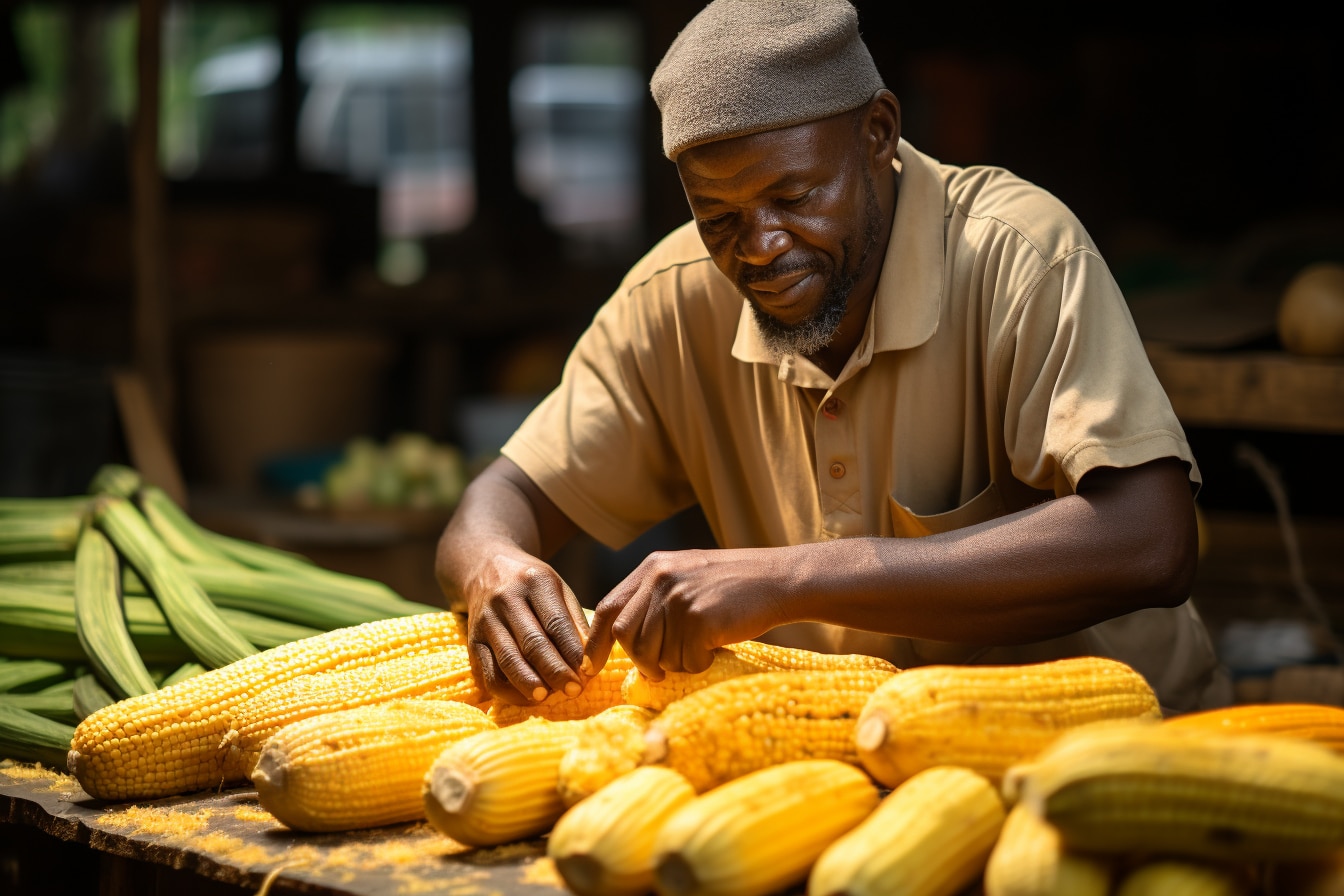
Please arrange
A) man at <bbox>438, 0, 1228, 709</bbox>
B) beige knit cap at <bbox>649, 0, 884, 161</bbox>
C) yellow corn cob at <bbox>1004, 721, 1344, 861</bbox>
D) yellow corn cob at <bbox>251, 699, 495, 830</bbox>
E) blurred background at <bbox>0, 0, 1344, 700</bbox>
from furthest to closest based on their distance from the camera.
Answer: blurred background at <bbox>0, 0, 1344, 700</bbox>, beige knit cap at <bbox>649, 0, 884, 161</bbox>, man at <bbox>438, 0, 1228, 709</bbox>, yellow corn cob at <bbox>251, 699, 495, 830</bbox>, yellow corn cob at <bbox>1004, 721, 1344, 861</bbox>

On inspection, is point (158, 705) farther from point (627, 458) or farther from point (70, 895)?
point (627, 458)

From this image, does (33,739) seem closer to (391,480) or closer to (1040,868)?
(1040,868)

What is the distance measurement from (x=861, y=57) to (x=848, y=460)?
774mm

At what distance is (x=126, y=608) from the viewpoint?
→ 2.86 meters

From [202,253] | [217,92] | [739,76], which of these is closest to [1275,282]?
[739,76]

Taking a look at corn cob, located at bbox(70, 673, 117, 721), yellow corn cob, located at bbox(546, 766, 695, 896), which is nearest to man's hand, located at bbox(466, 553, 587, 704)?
yellow corn cob, located at bbox(546, 766, 695, 896)

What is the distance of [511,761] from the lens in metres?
1.82

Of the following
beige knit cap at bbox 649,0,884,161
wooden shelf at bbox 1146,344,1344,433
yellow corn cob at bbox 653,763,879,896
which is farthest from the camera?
wooden shelf at bbox 1146,344,1344,433

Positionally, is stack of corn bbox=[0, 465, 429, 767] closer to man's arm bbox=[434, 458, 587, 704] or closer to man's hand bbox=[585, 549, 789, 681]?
man's arm bbox=[434, 458, 587, 704]

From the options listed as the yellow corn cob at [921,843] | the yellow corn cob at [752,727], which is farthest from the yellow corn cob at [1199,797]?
the yellow corn cob at [752,727]

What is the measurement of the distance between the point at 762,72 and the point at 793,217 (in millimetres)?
260

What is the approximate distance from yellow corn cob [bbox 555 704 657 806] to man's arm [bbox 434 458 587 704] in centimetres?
32

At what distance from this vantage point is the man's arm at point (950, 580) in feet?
6.77

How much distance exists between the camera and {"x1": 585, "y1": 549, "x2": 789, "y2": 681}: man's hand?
2043mm
